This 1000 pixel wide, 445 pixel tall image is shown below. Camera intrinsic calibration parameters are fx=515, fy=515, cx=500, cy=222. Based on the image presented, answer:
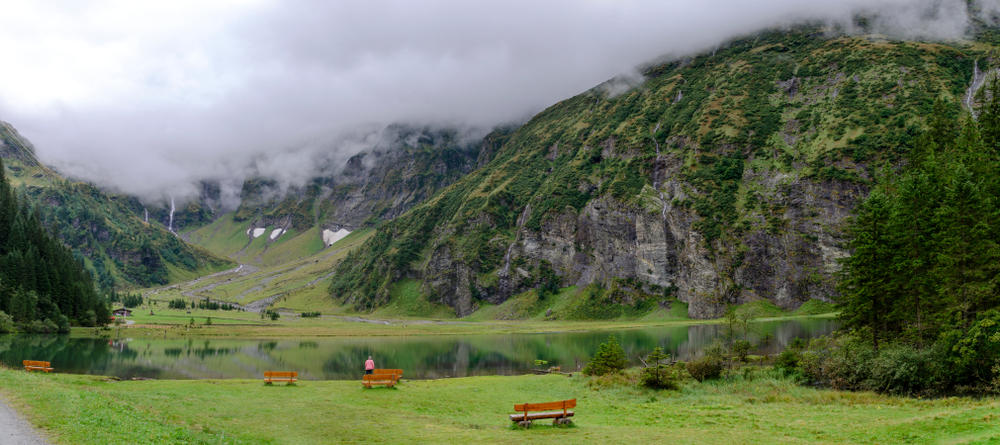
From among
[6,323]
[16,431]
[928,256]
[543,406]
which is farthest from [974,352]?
[6,323]

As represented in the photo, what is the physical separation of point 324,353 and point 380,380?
60.4m

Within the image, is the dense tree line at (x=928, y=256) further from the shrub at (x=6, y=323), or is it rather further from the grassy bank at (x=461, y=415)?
the shrub at (x=6, y=323)

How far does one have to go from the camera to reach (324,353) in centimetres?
9612

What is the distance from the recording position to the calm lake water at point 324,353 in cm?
6931

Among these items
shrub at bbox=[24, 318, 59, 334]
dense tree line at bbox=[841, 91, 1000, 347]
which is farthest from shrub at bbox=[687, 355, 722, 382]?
shrub at bbox=[24, 318, 59, 334]

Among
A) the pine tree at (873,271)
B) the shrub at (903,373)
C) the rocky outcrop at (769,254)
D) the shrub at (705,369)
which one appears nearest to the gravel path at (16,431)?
the shrub at (705,369)

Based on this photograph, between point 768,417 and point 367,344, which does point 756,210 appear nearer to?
point 367,344

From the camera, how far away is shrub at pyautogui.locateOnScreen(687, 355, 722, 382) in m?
48.3

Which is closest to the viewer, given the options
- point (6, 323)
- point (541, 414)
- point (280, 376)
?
point (541, 414)

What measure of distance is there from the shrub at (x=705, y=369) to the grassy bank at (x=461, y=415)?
4294 millimetres

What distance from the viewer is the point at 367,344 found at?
11588cm

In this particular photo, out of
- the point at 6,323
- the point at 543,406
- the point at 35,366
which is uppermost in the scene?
the point at 543,406

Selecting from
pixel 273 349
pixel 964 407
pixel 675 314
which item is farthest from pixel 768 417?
pixel 675 314

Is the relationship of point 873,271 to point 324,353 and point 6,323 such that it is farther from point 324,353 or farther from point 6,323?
point 6,323
